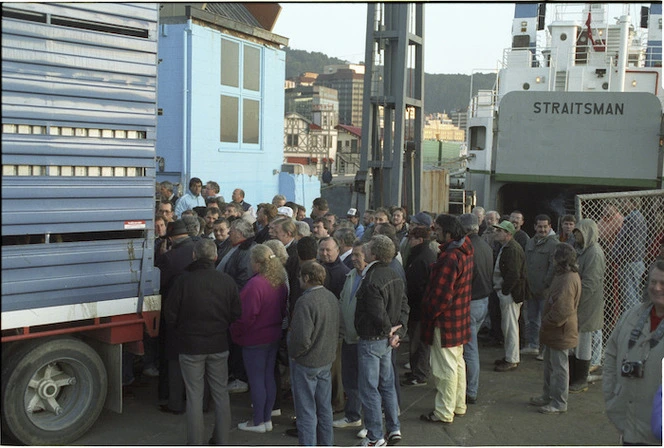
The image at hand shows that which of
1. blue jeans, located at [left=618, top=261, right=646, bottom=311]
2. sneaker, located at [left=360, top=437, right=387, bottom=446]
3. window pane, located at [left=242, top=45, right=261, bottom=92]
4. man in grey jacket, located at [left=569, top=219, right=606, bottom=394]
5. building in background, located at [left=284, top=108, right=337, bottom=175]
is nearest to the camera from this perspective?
sneaker, located at [left=360, top=437, right=387, bottom=446]

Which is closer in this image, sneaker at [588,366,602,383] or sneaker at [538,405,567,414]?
sneaker at [538,405,567,414]

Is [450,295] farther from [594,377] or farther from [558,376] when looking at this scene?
[594,377]

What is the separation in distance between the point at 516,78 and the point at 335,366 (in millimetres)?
16740

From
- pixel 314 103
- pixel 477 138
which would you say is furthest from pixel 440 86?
pixel 477 138

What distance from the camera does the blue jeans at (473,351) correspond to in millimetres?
6750

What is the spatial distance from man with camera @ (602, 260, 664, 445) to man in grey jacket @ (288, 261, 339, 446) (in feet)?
6.97

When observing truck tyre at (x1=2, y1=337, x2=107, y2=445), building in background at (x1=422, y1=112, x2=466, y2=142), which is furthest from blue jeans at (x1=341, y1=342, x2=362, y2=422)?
building in background at (x1=422, y1=112, x2=466, y2=142)

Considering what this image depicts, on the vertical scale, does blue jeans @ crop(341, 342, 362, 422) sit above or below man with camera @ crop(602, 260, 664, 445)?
below

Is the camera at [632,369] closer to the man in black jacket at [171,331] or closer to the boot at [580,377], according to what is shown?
the boot at [580,377]

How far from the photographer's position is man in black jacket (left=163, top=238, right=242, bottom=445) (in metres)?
5.36

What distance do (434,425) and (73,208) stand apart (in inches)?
148

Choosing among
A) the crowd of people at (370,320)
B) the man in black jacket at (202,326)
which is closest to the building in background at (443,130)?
the crowd of people at (370,320)

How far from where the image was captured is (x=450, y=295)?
20.2ft

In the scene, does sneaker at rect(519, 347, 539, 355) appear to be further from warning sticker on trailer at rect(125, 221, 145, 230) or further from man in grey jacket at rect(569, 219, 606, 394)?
warning sticker on trailer at rect(125, 221, 145, 230)
